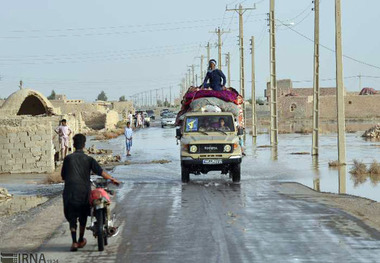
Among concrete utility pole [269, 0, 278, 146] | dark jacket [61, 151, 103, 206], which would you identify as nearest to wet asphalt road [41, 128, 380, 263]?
dark jacket [61, 151, 103, 206]

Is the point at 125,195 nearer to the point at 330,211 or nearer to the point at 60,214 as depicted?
the point at 60,214

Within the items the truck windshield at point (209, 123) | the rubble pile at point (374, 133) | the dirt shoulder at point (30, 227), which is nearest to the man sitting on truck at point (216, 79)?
the truck windshield at point (209, 123)

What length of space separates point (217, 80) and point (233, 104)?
1358mm

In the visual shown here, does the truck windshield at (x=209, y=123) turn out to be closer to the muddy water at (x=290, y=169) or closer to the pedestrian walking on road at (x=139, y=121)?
the muddy water at (x=290, y=169)

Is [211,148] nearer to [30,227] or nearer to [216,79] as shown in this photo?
[216,79]

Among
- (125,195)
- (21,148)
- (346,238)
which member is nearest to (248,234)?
(346,238)

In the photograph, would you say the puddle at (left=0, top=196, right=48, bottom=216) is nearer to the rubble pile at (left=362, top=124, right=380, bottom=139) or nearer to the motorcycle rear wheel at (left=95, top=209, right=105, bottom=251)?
the motorcycle rear wheel at (left=95, top=209, right=105, bottom=251)

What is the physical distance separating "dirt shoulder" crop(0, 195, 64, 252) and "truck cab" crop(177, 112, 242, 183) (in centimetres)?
561

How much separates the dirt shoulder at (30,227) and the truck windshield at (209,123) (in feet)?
21.1

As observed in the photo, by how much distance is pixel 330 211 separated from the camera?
1582cm

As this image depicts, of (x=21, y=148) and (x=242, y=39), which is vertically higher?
(x=242, y=39)

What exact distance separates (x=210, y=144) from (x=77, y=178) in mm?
12021

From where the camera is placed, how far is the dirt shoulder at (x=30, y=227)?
12.2 meters

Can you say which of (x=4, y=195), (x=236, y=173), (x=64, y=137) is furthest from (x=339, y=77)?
(x=4, y=195)
